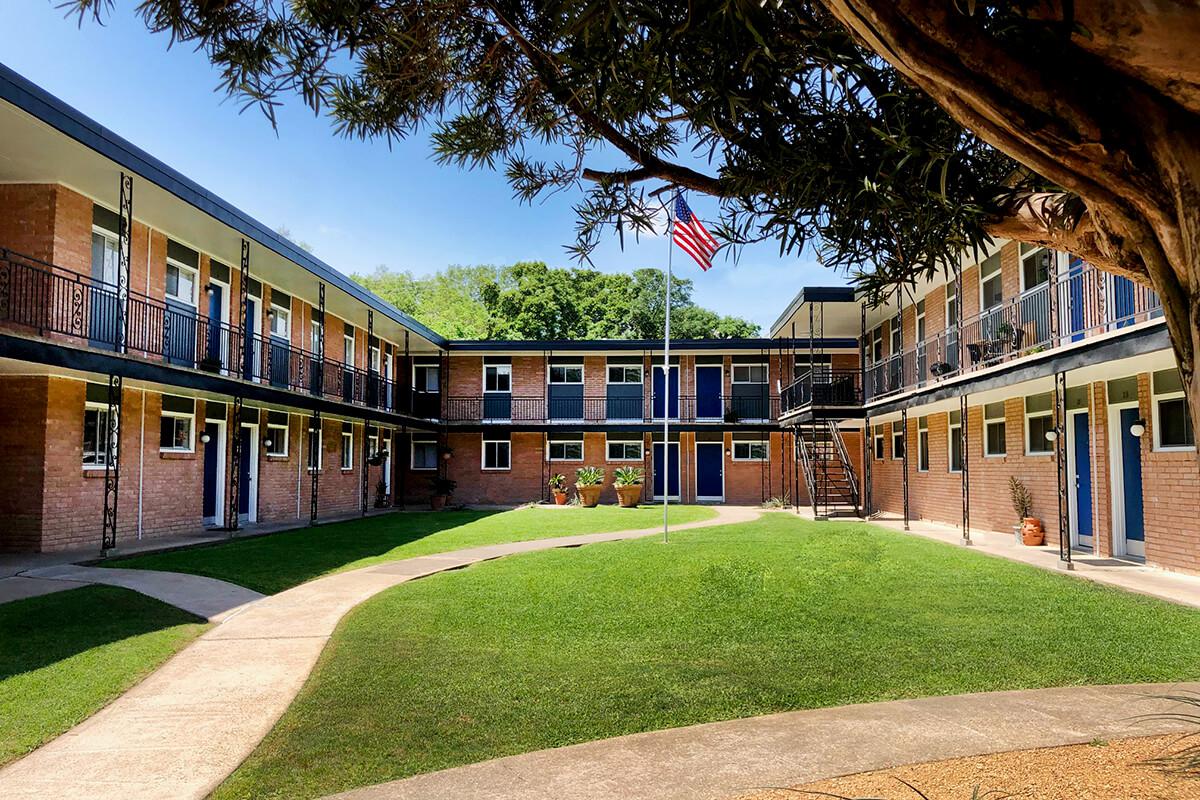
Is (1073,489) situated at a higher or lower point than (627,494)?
higher

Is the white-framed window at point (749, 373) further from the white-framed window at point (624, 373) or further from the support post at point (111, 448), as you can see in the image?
the support post at point (111, 448)

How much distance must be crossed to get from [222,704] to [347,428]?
18.5 meters

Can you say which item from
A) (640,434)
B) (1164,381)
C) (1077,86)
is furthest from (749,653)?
(640,434)

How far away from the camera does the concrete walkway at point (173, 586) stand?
7594 mm

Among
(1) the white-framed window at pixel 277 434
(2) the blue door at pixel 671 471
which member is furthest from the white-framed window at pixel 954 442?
(1) the white-framed window at pixel 277 434

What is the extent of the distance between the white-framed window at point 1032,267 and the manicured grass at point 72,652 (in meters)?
13.7

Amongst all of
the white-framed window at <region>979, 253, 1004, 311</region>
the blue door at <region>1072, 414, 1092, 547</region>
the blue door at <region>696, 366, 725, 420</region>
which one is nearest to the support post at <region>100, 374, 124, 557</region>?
the blue door at <region>1072, 414, 1092, 547</region>

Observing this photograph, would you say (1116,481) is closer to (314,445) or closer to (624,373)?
(314,445)

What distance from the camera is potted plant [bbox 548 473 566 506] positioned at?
83.6 ft

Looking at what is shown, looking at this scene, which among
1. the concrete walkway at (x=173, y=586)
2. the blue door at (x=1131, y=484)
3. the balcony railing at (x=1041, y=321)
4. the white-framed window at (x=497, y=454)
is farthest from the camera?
the white-framed window at (x=497, y=454)

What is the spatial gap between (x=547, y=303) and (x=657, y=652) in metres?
38.6

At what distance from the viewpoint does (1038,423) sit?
13.7 m

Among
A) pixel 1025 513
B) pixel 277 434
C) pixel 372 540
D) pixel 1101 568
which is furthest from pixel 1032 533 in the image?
pixel 277 434

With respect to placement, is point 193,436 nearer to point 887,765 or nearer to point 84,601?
point 84,601
